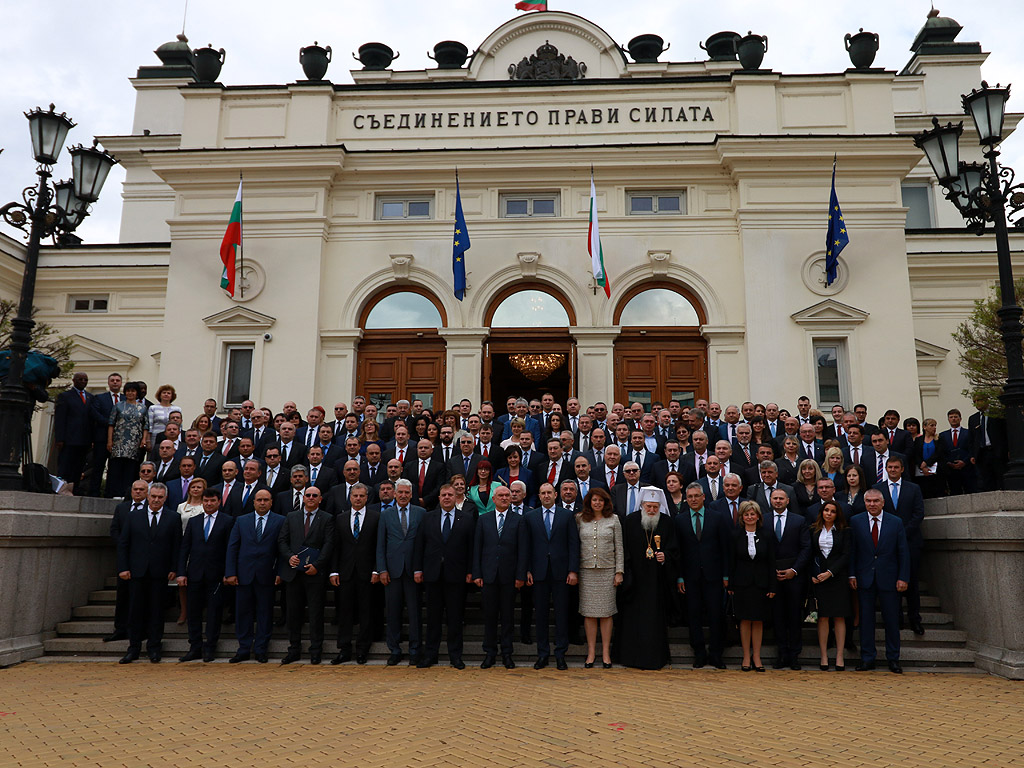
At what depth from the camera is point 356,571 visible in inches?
344

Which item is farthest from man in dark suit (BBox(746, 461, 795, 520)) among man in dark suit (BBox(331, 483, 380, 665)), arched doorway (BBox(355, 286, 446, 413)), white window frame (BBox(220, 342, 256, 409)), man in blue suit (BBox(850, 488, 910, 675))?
white window frame (BBox(220, 342, 256, 409))

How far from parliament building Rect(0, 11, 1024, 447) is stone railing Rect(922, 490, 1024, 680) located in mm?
6395

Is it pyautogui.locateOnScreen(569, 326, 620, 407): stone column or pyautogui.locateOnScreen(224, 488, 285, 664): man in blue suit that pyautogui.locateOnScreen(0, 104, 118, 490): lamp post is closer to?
pyautogui.locateOnScreen(224, 488, 285, 664): man in blue suit

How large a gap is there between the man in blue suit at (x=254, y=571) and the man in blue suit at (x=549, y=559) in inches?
108

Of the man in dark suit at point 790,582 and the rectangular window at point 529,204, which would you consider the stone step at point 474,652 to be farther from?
the rectangular window at point 529,204

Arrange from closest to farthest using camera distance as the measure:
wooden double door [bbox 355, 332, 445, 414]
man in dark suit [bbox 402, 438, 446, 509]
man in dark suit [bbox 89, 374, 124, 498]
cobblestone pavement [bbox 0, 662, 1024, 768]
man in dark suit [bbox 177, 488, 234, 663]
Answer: cobblestone pavement [bbox 0, 662, 1024, 768] < man in dark suit [bbox 177, 488, 234, 663] < man in dark suit [bbox 402, 438, 446, 509] < man in dark suit [bbox 89, 374, 124, 498] < wooden double door [bbox 355, 332, 445, 414]

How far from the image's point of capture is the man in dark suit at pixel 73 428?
35.6 feet

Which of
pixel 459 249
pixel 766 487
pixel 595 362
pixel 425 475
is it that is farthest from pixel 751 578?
pixel 459 249

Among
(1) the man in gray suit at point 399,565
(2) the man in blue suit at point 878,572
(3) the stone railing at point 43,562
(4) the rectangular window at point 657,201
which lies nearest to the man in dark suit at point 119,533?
(3) the stone railing at point 43,562

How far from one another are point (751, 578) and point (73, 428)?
8.84 meters

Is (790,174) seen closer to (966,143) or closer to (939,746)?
(966,143)

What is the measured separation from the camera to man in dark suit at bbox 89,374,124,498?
11.0 meters

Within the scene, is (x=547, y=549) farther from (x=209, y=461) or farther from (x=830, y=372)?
(x=830, y=372)

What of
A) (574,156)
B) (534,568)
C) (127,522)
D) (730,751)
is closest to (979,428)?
(534,568)
